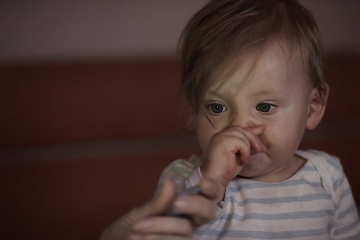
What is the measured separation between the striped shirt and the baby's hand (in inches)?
2.3

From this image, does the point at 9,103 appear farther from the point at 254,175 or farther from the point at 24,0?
the point at 254,175

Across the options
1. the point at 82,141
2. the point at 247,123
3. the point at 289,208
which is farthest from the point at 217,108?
the point at 82,141

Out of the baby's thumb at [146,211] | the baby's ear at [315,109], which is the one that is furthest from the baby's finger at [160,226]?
the baby's ear at [315,109]

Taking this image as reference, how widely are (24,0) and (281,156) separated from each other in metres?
0.93

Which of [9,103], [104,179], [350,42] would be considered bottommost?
[104,179]

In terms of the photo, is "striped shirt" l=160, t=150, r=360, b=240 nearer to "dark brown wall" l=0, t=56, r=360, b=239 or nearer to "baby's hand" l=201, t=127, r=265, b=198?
"baby's hand" l=201, t=127, r=265, b=198

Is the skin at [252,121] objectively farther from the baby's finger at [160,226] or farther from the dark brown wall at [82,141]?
the dark brown wall at [82,141]

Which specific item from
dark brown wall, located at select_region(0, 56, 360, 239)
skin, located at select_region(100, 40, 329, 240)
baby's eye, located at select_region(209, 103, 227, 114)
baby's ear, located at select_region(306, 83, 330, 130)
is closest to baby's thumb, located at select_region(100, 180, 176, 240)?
skin, located at select_region(100, 40, 329, 240)

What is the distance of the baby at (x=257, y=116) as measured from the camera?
2.03ft

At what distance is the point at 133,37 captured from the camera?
48.0 inches

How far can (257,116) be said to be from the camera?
0.64 meters

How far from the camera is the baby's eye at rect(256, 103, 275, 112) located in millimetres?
644

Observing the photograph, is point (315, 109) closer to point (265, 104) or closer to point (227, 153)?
point (265, 104)

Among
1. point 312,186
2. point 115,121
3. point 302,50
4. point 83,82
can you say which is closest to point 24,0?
point 83,82
